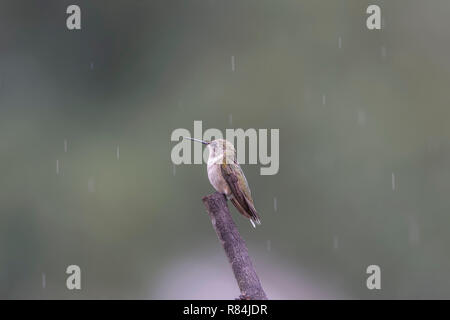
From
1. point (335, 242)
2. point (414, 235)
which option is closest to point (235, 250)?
point (335, 242)

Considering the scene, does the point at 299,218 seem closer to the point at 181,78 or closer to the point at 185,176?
the point at 185,176

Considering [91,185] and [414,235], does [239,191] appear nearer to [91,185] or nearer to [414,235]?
[414,235]

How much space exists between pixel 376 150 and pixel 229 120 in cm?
460

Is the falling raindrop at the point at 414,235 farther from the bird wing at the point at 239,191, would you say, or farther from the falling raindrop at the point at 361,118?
the bird wing at the point at 239,191

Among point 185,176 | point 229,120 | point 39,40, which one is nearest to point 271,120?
point 229,120

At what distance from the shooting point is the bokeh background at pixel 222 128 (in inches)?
1025

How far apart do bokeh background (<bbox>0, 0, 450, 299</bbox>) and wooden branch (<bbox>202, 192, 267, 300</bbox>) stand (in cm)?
1450

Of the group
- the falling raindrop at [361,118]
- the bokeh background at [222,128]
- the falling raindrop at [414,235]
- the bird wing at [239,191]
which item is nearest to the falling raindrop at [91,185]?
the bokeh background at [222,128]

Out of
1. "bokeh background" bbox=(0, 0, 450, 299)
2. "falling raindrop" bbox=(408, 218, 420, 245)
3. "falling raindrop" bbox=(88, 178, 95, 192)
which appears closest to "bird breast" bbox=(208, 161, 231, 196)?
"bokeh background" bbox=(0, 0, 450, 299)

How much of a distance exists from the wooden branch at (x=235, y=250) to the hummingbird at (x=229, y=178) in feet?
3.23

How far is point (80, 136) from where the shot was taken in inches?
1278

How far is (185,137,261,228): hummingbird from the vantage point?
8086 mm

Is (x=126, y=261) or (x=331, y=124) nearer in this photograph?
(x=126, y=261)

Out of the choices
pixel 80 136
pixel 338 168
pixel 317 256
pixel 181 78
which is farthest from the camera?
pixel 181 78
